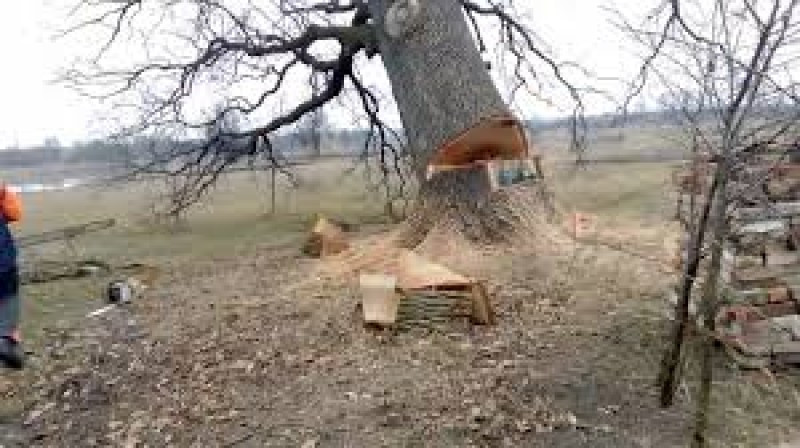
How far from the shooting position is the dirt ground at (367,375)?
5281 mm

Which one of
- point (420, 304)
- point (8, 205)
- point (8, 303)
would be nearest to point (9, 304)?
point (8, 303)

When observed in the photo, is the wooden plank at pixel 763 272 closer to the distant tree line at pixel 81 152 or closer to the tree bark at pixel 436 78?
the tree bark at pixel 436 78

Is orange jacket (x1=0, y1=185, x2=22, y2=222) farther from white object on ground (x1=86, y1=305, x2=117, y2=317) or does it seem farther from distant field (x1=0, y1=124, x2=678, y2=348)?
white object on ground (x1=86, y1=305, x2=117, y2=317)

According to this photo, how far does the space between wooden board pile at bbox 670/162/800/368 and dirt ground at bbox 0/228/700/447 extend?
Answer: 0.55m

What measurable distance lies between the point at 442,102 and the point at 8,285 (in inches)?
150

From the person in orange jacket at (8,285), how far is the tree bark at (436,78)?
3.48 metres

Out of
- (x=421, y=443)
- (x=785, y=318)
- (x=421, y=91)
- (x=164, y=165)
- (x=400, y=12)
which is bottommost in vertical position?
(x=421, y=443)

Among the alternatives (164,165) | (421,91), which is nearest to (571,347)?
(421,91)

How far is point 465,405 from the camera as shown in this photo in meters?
5.45

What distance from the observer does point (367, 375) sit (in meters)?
5.94

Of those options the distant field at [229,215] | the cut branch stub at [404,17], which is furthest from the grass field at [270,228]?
the cut branch stub at [404,17]

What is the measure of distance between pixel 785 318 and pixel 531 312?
166cm

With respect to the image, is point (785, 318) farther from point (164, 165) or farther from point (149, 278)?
point (164, 165)

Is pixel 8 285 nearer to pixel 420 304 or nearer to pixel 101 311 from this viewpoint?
pixel 101 311
